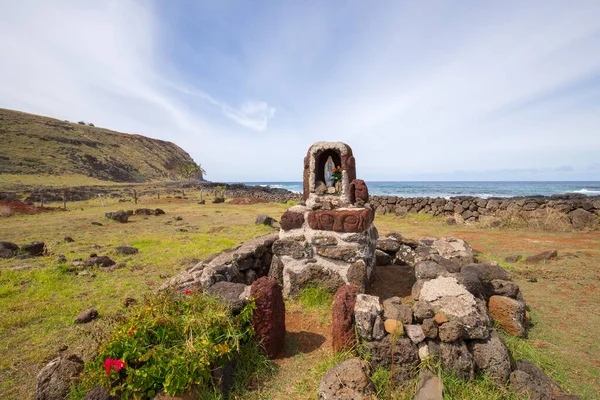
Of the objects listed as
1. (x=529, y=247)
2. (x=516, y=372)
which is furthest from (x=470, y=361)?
(x=529, y=247)

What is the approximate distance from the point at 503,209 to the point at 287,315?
16718 millimetres

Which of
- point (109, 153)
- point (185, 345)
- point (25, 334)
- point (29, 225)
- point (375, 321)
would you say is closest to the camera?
point (185, 345)

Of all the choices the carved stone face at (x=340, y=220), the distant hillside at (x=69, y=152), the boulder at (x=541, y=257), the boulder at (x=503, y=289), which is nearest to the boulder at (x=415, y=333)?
the carved stone face at (x=340, y=220)

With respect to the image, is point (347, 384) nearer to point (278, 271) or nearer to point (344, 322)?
point (344, 322)

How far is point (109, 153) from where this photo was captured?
64.9 m

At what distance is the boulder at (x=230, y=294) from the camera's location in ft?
10.9

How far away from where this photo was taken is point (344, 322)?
3209mm

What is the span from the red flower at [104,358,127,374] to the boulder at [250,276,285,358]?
1419mm

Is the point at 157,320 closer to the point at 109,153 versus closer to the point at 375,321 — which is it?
the point at 375,321

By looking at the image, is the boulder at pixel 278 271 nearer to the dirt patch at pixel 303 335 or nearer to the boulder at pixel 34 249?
the dirt patch at pixel 303 335

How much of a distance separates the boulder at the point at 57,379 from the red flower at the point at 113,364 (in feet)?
2.58

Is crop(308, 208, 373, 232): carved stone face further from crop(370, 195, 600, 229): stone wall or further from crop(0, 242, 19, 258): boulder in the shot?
crop(0, 242, 19, 258): boulder

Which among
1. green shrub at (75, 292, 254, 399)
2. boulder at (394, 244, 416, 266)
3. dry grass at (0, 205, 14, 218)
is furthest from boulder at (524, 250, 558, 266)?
dry grass at (0, 205, 14, 218)

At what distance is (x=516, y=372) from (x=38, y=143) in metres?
71.6
